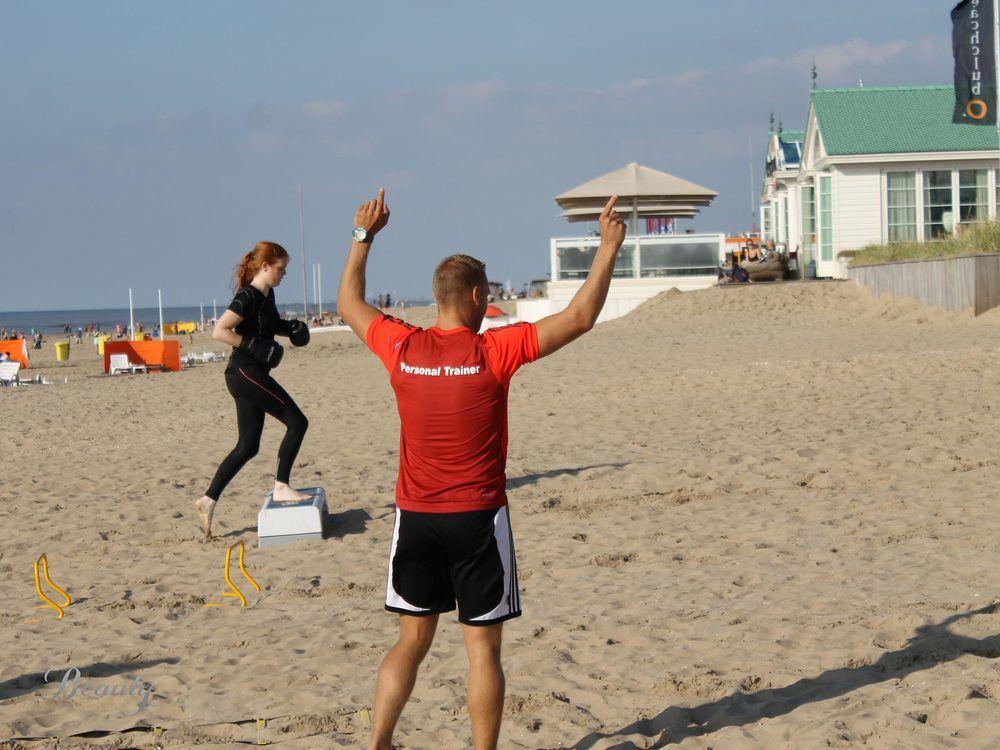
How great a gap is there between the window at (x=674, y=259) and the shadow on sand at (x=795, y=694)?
80.2ft

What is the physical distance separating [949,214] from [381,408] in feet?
62.6

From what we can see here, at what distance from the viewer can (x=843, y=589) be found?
5.38 m

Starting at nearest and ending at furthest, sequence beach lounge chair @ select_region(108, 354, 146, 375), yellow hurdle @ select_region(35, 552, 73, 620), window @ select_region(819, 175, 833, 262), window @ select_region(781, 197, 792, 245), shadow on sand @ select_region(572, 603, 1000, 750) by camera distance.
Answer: shadow on sand @ select_region(572, 603, 1000, 750) → yellow hurdle @ select_region(35, 552, 73, 620) → beach lounge chair @ select_region(108, 354, 146, 375) → window @ select_region(819, 175, 833, 262) → window @ select_region(781, 197, 792, 245)

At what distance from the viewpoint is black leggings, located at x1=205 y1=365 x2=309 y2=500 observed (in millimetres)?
6754

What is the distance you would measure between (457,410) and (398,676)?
0.85 metres

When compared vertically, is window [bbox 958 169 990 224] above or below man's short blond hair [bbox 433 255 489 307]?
above

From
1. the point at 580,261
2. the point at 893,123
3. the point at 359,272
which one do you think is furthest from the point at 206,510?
the point at 893,123

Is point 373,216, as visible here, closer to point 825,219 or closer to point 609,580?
point 609,580

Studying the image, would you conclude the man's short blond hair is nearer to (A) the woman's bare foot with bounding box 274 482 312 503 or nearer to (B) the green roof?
(A) the woman's bare foot with bounding box 274 482 312 503

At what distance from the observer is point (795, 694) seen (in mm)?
4082

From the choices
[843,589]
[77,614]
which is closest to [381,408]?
[77,614]

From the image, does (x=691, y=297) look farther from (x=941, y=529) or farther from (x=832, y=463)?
(x=941, y=529)

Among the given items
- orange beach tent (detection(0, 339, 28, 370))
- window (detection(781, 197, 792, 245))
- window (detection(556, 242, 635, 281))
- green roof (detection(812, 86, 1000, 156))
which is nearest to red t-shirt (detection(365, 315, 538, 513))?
window (detection(556, 242, 635, 281))

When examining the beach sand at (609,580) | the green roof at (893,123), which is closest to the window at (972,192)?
the green roof at (893,123)
